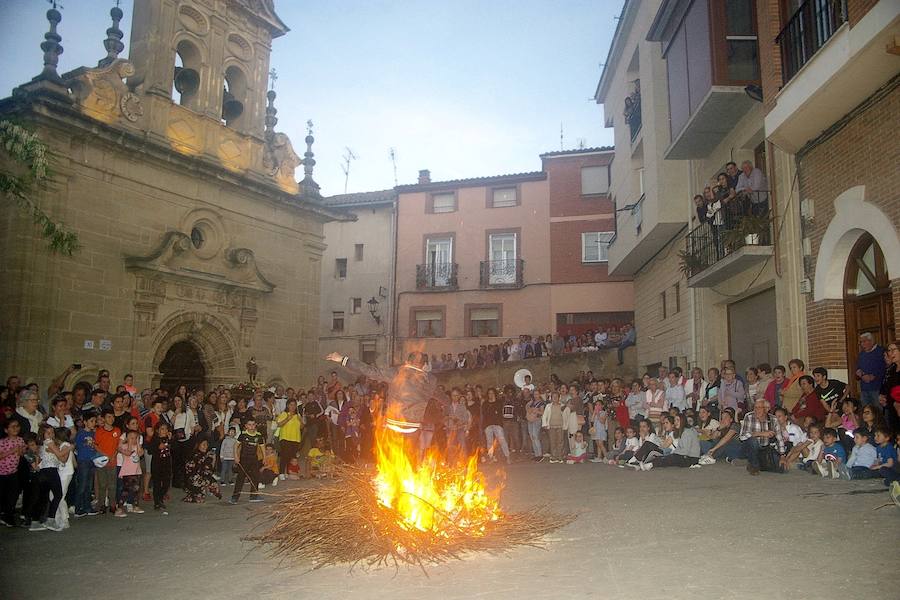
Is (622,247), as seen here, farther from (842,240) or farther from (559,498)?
(559,498)

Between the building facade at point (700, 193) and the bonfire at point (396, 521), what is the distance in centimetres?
731

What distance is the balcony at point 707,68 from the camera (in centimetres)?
1266

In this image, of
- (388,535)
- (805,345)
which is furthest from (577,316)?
(388,535)

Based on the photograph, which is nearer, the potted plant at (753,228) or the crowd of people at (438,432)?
the crowd of people at (438,432)

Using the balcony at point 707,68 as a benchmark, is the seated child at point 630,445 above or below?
below

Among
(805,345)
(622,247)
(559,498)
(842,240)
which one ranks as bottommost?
(559,498)

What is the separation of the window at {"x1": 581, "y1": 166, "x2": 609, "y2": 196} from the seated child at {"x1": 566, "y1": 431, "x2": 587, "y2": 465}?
1820 cm

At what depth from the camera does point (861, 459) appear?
28.8 ft

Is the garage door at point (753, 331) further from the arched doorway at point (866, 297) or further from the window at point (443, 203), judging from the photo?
the window at point (443, 203)

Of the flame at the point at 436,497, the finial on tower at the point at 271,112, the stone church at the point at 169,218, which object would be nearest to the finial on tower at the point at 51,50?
the stone church at the point at 169,218

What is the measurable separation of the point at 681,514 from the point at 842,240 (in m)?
5.55

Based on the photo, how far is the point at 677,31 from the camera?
14727 mm

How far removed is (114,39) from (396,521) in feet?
53.4

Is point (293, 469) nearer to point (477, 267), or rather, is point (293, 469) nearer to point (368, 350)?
point (368, 350)
